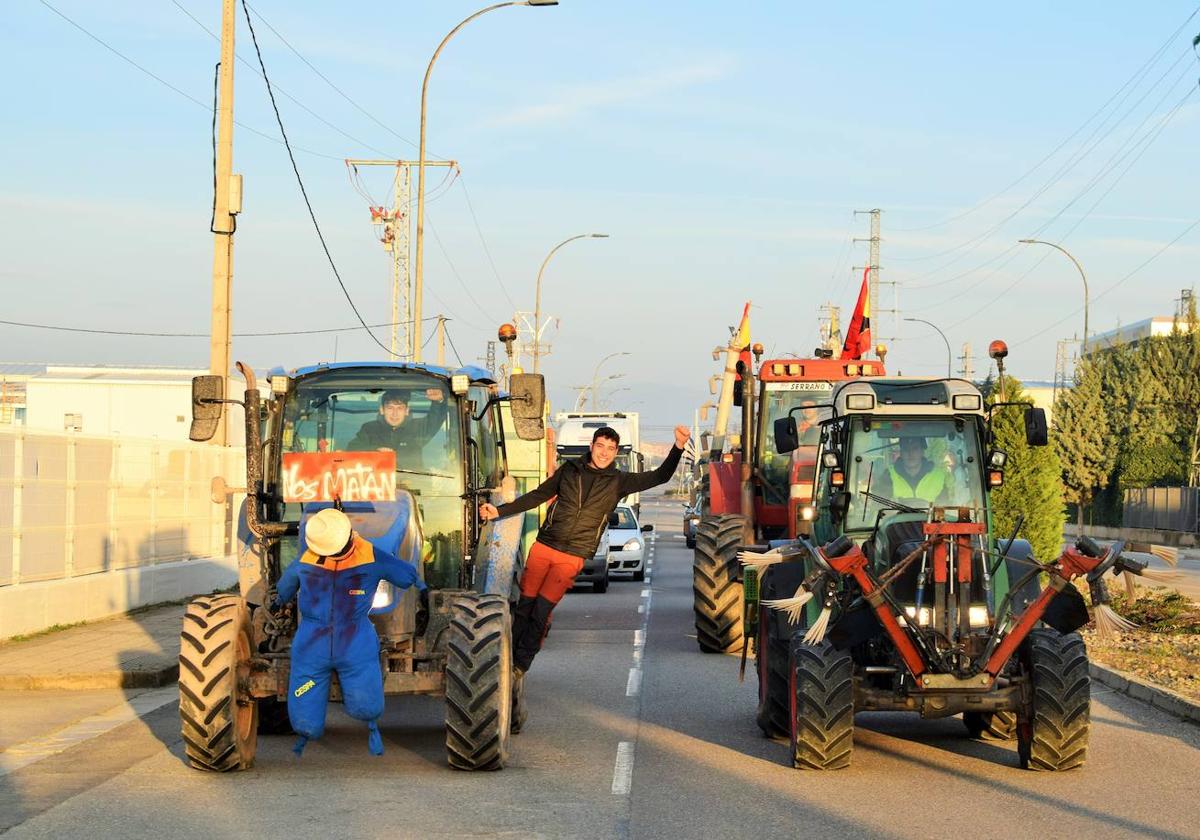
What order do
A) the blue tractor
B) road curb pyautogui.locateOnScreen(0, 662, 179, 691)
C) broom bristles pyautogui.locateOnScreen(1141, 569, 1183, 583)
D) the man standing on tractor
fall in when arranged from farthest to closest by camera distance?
road curb pyautogui.locateOnScreen(0, 662, 179, 691)
the man standing on tractor
broom bristles pyautogui.locateOnScreen(1141, 569, 1183, 583)
the blue tractor

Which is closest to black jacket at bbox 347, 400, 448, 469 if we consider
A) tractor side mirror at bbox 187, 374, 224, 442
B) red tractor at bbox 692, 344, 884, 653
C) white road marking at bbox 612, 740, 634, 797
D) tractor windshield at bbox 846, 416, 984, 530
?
tractor side mirror at bbox 187, 374, 224, 442

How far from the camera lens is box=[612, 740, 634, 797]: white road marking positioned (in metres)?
10.0

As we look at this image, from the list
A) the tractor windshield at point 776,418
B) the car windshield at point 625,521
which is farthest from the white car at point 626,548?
the tractor windshield at point 776,418

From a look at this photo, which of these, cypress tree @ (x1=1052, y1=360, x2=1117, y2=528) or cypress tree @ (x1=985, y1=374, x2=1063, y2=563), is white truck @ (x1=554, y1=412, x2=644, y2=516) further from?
cypress tree @ (x1=985, y1=374, x2=1063, y2=563)

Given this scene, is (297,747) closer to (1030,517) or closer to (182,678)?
(182,678)

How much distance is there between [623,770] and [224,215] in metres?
15.1

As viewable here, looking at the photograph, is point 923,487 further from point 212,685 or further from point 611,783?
point 212,685

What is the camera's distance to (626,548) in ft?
103

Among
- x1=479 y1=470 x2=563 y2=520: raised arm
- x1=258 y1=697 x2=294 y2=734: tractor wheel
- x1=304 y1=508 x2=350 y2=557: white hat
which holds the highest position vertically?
x1=479 y1=470 x2=563 y2=520: raised arm

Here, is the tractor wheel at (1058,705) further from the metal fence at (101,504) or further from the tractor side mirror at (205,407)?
the metal fence at (101,504)

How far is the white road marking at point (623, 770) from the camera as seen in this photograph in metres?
10.0

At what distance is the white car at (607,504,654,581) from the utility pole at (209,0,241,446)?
972 centimetres

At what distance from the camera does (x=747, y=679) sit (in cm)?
1586

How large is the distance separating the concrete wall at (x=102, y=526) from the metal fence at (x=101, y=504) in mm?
13
